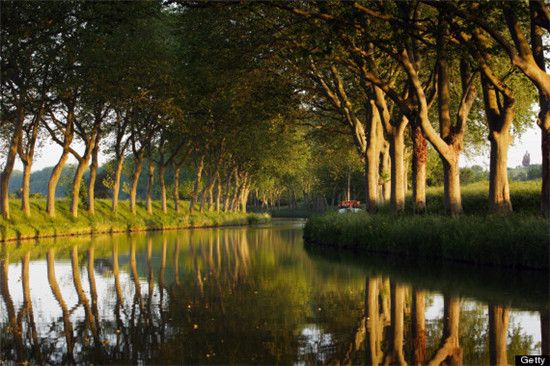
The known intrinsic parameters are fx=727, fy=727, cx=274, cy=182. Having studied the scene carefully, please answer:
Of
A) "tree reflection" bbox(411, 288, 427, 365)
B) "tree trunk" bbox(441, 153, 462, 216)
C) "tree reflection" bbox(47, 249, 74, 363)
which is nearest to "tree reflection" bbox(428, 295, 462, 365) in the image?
"tree reflection" bbox(411, 288, 427, 365)

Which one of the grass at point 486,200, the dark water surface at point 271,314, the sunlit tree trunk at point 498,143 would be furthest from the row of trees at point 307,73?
the dark water surface at point 271,314

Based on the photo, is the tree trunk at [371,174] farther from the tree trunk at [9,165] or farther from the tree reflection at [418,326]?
the tree reflection at [418,326]

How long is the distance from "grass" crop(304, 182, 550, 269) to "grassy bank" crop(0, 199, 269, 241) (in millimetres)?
18896

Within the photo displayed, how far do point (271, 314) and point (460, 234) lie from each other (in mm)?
13102

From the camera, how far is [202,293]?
18172 millimetres

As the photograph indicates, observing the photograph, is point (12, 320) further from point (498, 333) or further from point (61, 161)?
point (61, 161)

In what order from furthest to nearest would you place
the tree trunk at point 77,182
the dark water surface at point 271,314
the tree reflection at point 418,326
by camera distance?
the tree trunk at point 77,182, the dark water surface at point 271,314, the tree reflection at point 418,326

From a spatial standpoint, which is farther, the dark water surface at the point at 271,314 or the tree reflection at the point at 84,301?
the tree reflection at the point at 84,301

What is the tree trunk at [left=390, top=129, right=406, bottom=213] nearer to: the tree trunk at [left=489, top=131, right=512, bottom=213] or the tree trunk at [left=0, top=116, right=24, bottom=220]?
the tree trunk at [left=489, top=131, right=512, bottom=213]

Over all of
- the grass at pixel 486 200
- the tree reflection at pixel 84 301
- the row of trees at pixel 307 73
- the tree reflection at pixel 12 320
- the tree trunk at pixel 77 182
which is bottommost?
the tree reflection at pixel 84 301

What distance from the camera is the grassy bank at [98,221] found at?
46469mm

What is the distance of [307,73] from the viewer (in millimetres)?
38031

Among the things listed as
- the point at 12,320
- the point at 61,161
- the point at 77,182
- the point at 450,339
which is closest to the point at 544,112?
the point at 450,339

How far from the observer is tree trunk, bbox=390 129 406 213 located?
3469 cm
